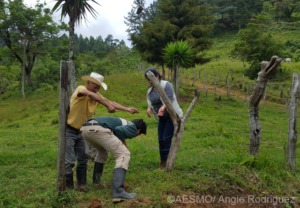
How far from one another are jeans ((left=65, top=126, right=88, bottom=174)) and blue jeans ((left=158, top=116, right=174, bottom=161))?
1.44 meters

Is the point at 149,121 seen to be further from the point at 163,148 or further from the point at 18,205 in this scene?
the point at 18,205

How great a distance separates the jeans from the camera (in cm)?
380

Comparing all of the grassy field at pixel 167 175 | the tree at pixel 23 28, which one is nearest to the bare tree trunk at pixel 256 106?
the grassy field at pixel 167 175

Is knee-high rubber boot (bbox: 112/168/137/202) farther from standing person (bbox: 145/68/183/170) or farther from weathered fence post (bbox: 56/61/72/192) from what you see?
standing person (bbox: 145/68/183/170)

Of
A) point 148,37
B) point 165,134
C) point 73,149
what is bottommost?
point 73,149

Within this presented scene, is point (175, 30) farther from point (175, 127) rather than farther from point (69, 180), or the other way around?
point (69, 180)

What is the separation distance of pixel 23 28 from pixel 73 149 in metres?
22.8

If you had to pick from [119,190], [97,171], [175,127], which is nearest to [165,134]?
[175,127]

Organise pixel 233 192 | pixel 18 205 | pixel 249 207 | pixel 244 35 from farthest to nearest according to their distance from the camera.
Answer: pixel 244 35
pixel 233 192
pixel 249 207
pixel 18 205

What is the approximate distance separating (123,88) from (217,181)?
1704cm

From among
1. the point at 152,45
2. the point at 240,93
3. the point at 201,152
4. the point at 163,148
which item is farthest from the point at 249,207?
the point at 240,93

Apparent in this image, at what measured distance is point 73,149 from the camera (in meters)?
3.87

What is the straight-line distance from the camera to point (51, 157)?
631 centimetres

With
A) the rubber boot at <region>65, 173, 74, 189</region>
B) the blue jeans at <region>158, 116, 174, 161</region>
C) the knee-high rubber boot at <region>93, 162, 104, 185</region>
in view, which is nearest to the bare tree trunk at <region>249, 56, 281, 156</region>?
the blue jeans at <region>158, 116, 174, 161</region>
